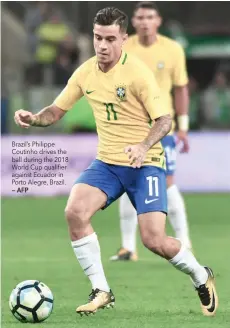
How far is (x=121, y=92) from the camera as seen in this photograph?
317 inches

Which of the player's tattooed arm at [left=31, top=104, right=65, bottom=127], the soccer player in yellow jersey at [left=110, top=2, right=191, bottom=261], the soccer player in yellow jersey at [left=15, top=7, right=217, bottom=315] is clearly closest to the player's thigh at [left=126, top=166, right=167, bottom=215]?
the soccer player in yellow jersey at [left=15, top=7, right=217, bottom=315]

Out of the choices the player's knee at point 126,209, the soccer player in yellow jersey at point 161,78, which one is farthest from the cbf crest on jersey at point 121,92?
the player's knee at point 126,209

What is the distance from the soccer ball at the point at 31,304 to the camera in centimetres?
756

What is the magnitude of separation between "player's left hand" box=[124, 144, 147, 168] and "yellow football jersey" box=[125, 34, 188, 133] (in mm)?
3690

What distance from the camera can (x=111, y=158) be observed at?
26.9 feet

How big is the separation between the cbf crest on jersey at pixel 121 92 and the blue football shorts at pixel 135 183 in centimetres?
48

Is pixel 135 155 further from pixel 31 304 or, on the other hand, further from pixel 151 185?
pixel 31 304

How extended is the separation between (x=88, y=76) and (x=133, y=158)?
977 mm

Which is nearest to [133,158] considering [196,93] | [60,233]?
[60,233]

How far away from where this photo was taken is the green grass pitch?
25.4 feet

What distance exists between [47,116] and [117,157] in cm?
59

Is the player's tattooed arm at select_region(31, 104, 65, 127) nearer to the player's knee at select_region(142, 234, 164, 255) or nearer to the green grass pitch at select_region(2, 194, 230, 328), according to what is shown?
the player's knee at select_region(142, 234, 164, 255)

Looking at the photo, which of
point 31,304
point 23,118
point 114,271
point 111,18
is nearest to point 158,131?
point 111,18

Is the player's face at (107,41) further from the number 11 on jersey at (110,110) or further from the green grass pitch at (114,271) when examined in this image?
the green grass pitch at (114,271)
